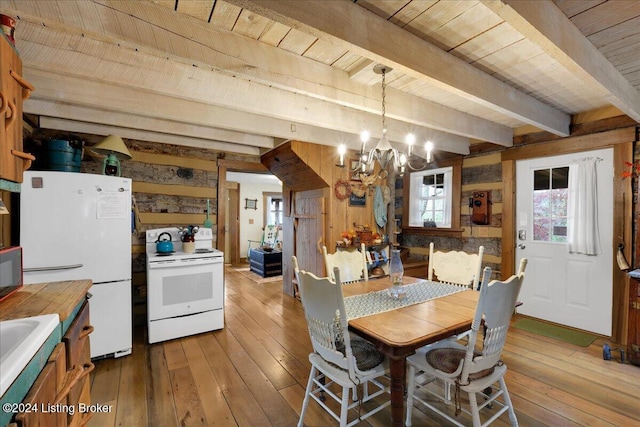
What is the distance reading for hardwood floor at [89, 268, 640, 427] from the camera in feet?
5.99

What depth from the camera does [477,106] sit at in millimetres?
2723

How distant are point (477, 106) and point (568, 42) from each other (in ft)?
4.25

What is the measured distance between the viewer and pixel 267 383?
2.22 metres

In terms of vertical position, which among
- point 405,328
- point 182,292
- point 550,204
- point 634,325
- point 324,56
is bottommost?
Answer: point 634,325

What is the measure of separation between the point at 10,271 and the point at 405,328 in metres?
1.96

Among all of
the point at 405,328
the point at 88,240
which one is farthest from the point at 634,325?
the point at 88,240

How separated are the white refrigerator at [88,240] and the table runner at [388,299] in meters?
2.09

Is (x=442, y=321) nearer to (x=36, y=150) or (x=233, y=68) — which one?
(x=233, y=68)

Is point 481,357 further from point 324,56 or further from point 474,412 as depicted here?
point 324,56

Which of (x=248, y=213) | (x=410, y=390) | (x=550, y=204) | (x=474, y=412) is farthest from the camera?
(x=248, y=213)

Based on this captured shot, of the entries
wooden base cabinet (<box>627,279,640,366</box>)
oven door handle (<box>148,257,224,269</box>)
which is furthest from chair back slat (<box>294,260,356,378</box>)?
wooden base cabinet (<box>627,279,640,366</box>)

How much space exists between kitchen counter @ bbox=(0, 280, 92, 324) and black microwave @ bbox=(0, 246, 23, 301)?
3cm

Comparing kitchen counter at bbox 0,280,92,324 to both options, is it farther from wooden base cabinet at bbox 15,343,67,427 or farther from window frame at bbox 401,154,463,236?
window frame at bbox 401,154,463,236

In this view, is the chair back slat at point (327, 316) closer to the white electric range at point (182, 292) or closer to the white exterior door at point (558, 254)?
the white electric range at point (182, 292)
